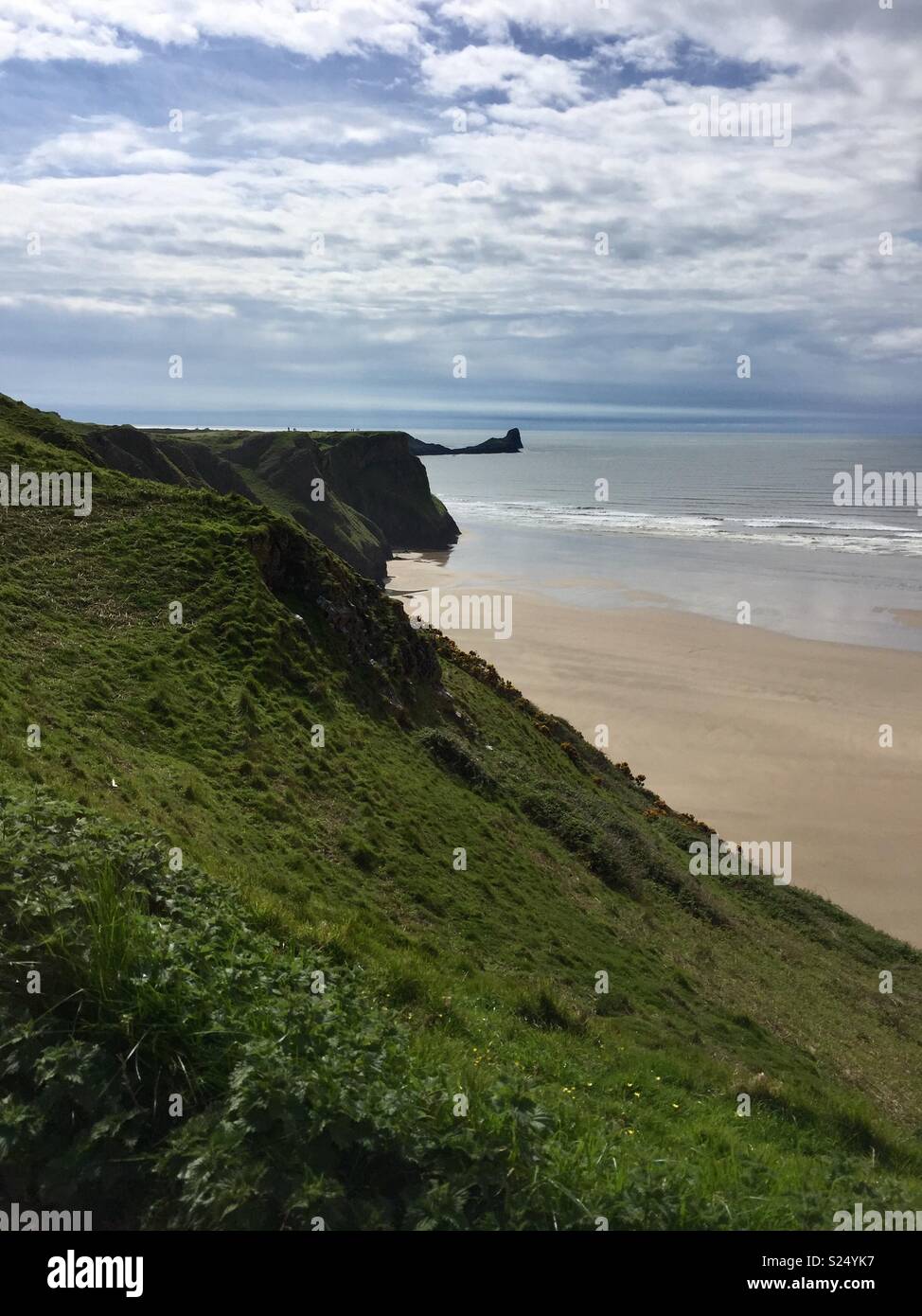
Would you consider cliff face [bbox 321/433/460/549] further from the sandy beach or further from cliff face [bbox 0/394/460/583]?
the sandy beach

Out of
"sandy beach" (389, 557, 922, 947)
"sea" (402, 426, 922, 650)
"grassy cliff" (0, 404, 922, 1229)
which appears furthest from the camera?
"sea" (402, 426, 922, 650)

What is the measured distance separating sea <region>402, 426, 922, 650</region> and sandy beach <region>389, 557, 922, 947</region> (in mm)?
5553

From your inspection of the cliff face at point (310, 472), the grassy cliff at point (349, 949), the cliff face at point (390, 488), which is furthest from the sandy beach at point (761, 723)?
the cliff face at point (390, 488)

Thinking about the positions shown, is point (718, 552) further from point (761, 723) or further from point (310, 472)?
point (761, 723)

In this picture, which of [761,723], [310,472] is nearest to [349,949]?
[761,723]

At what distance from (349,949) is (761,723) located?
1135 inches

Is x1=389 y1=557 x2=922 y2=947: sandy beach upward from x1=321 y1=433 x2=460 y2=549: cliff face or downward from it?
downward

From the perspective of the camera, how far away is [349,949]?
9203mm

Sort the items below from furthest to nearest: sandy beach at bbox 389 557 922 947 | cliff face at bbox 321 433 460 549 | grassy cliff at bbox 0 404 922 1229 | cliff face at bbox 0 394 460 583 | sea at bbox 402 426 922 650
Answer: cliff face at bbox 321 433 460 549 < sea at bbox 402 426 922 650 < cliff face at bbox 0 394 460 583 < sandy beach at bbox 389 557 922 947 < grassy cliff at bbox 0 404 922 1229

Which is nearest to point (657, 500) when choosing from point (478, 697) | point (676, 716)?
point (676, 716)

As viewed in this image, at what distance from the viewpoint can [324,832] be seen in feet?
47.2

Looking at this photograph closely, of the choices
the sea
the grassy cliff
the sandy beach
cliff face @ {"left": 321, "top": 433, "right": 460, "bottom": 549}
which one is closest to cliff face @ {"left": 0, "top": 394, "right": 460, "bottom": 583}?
cliff face @ {"left": 321, "top": 433, "right": 460, "bottom": 549}

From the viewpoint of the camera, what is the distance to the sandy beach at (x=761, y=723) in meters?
25.2

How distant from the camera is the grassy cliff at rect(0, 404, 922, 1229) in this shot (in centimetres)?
533
